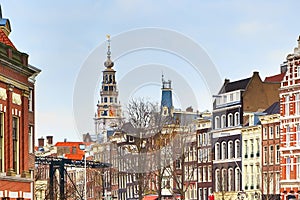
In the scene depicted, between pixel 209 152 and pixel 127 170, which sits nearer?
pixel 127 170

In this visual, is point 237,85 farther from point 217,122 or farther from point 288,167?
point 288,167

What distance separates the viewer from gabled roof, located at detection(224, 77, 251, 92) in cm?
11450

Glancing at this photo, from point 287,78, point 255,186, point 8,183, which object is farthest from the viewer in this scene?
point 255,186

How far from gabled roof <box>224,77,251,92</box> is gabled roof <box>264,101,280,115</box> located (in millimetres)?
6667

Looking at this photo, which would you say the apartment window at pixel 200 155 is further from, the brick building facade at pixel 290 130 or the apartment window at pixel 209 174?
the brick building facade at pixel 290 130

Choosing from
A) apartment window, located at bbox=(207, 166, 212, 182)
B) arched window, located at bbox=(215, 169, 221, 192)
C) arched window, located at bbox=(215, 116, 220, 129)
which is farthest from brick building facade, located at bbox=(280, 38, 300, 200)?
apartment window, located at bbox=(207, 166, 212, 182)

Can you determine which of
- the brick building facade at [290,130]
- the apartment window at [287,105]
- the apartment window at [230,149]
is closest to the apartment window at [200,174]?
the apartment window at [230,149]

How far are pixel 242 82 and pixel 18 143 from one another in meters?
62.8

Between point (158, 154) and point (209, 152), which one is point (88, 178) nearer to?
point (209, 152)

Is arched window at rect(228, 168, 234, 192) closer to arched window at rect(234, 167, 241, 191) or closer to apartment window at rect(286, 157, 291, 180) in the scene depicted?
arched window at rect(234, 167, 241, 191)

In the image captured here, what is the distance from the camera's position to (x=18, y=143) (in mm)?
55469

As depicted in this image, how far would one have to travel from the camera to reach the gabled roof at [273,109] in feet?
344

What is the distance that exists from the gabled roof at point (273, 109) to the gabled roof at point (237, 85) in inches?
262

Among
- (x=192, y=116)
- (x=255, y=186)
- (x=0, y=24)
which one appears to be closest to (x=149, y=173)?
(x=255, y=186)
